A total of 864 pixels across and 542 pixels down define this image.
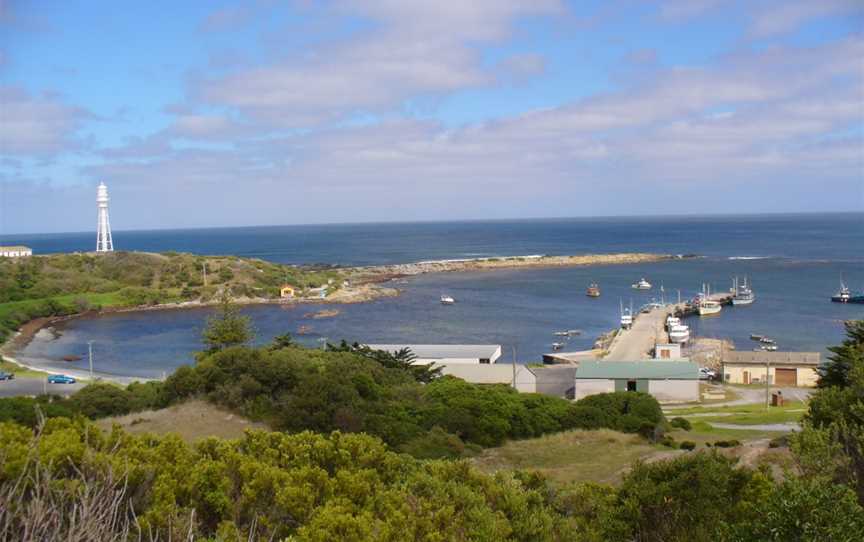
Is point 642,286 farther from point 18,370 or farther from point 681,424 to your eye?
point 18,370

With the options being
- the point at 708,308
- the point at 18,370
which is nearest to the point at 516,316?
the point at 708,308

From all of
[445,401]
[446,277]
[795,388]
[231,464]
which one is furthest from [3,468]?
[446,277]

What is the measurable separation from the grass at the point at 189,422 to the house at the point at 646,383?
52.1ft

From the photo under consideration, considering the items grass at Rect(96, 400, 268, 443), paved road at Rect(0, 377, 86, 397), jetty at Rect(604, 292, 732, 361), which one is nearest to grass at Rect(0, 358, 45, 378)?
paved road at Rect(0, 377, 86, 397)

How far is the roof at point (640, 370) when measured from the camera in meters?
30.2

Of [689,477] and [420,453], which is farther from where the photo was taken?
[420,453]

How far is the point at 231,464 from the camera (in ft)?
26.6

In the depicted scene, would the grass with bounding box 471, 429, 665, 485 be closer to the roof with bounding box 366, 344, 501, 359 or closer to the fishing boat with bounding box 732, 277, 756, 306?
the roof with bounding box 366, 344, 501, 359

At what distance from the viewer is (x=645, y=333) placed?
51.8m

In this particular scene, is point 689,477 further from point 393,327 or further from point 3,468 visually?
point 393,327


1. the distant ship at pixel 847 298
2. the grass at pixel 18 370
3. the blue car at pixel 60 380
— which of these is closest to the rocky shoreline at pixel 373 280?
the grass at pixel 18 370

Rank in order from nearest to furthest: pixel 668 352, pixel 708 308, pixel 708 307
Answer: pixel 668 352 → pixel 708 308 → pixel 708 307

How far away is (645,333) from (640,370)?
2196 cm

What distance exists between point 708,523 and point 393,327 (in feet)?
160
